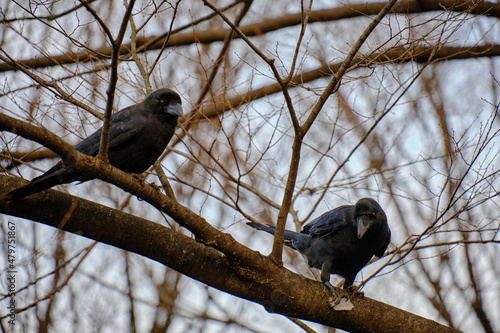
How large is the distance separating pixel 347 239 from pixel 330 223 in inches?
11.1

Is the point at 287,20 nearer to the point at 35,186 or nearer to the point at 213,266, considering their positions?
the point at 213,266

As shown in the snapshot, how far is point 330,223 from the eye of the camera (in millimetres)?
5328

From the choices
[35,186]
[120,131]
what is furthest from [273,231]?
[35,186]

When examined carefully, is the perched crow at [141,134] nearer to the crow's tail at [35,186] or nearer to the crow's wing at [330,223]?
the crow's tail at [35,186]

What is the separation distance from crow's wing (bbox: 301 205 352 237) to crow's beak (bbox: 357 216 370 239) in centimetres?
31

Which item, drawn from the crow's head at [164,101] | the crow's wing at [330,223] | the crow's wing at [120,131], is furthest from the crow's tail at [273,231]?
the crow's wing at [120,131]

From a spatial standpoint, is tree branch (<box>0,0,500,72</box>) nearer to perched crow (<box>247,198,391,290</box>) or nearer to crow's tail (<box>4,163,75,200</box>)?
perched crow (<box>247,198,391,290</box>)

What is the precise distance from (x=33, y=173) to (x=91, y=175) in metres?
3.16

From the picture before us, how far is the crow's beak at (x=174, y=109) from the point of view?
4.79 meters

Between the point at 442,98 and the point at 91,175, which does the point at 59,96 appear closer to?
the point at 91,175

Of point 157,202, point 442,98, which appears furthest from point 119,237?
point 442,98

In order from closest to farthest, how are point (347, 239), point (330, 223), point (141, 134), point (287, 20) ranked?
point (141, 134) → point (347, 239) → point (330, 223) → point (287, 20)

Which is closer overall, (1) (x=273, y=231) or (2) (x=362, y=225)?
(2) (x=362, y=225)

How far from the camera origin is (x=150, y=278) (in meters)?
7.59
